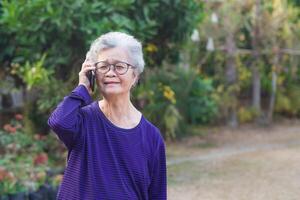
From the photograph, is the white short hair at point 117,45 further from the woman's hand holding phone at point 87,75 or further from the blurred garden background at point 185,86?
the blurred garden background at point 185,86

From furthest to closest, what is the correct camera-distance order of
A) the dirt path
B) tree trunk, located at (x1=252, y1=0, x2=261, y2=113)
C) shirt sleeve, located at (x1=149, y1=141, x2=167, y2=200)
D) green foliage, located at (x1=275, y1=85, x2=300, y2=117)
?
green foliage, located at (x1=275, y1=85, x2=300, y2=117) → tree trunk, located at (x1=252, y1=0, x2=261, y2=113) → the dirt path → shirt sleeve, located at (x1=149, y1=141, x2=167, y2=200)

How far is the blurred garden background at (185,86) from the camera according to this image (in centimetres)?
669

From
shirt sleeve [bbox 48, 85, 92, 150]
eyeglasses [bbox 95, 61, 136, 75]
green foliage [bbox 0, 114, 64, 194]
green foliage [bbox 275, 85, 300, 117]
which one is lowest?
green foliage [bbox 275, 85, 300, 117]

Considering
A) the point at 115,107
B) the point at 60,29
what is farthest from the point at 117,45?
the point at 60,29

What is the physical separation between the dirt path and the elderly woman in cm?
407

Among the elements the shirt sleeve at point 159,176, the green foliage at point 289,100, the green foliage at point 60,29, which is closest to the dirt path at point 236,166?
the green foliage at point 289,100

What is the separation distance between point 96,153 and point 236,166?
6.28 metres

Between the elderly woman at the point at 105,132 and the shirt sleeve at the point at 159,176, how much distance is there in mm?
87

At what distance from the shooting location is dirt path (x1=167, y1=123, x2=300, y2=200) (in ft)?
22.3

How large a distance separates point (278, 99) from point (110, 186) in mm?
11911

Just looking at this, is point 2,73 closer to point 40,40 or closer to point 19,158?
point 40,40

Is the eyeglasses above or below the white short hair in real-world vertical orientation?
below

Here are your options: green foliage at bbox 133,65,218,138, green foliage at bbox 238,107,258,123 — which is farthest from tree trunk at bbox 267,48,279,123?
green foliage at bbox 133,65,218,138

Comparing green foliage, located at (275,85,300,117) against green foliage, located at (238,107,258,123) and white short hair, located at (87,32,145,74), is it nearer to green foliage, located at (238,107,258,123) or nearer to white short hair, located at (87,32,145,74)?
green foliage, located at (238,107,258,123)
